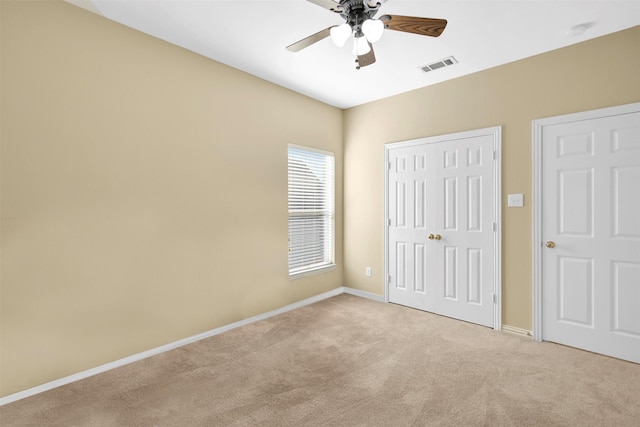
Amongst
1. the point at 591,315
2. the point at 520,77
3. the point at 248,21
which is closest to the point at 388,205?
the point at 520,77

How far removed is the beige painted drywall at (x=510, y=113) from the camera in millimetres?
2793

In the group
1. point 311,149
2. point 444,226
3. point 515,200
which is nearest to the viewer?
point 515,200

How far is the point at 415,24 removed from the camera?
2002 millimetres

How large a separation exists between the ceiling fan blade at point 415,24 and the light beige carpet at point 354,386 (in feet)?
8.12

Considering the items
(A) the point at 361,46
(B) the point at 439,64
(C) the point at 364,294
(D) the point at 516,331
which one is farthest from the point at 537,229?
(A) the point at 361,46

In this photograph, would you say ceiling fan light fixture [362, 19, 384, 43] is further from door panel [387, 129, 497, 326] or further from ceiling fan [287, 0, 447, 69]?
door panel [387, 129, 497, 326]

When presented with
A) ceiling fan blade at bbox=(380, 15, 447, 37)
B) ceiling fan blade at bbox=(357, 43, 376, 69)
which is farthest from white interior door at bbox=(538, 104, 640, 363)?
ceiling fan blade at bbox=(357, 43, 376, 69)

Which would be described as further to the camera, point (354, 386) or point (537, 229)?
point (537, 229)

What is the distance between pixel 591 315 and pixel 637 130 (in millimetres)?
1648

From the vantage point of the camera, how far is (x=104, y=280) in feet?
8.41

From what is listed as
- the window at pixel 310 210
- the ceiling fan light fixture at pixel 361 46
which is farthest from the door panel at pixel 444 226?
the ceiling fan light fixture at pixel 361 46

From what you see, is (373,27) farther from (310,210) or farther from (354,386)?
(310,210)

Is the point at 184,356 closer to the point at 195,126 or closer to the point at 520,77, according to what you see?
the point at 195,126

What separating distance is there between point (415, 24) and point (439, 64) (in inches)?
59.7
